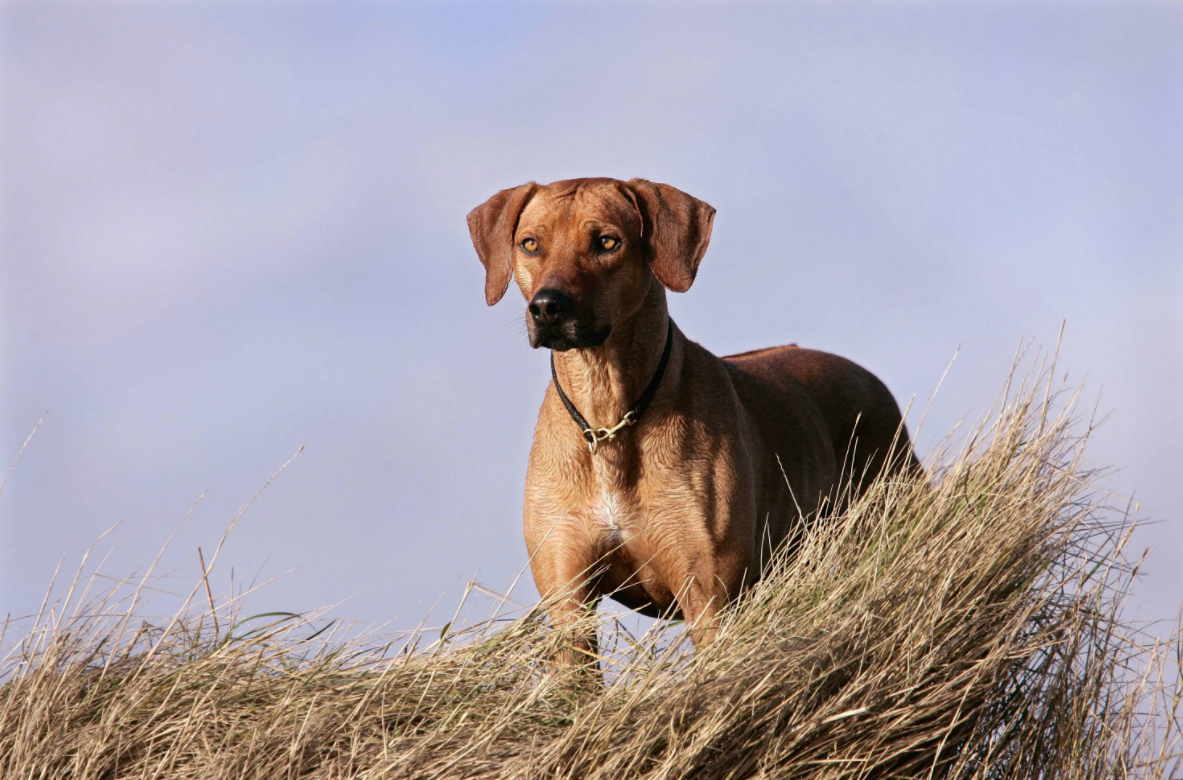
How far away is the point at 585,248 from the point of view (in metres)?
5.63

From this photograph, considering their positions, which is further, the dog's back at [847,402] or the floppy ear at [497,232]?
the dog's back at [847,402]

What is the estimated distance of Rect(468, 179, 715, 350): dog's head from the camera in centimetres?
541

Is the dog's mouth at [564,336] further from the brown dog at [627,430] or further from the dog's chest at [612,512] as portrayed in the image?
the dog's chest at [612,512]

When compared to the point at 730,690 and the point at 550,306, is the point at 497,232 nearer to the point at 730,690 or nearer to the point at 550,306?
the point at 550,306

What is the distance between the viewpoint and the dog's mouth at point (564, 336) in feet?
17.6

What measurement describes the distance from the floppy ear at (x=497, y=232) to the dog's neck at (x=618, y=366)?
1.52 feet

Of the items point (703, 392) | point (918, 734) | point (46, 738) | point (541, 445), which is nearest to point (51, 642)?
point (46, 738)

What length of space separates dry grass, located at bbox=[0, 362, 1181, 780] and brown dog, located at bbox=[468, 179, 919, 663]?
392mm

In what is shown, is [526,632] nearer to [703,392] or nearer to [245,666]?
[245,666]

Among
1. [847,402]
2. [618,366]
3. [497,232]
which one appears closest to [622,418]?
[618,366]

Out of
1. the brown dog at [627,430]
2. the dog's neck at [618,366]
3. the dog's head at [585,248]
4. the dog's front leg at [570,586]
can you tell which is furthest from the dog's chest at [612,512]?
the dog's head at [585,248]

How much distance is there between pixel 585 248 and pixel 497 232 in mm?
591

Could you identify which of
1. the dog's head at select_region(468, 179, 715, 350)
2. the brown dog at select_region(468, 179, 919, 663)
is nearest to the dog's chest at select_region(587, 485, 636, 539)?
the brown dog at select_region(468, 179, 919, 663)

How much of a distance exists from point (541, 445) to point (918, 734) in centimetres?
224
